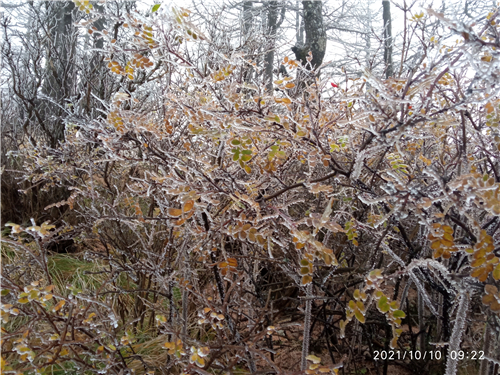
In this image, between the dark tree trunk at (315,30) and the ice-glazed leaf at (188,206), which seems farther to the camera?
the dark tree trunk at (315,30)

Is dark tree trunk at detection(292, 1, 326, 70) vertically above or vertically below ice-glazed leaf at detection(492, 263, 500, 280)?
above

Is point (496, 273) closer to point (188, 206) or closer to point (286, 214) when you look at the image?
point (286, 214)

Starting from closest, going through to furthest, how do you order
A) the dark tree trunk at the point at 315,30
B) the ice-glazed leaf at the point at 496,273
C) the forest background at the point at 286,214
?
the ice-glazed leaf at the point at 496,273, the forest background at the point at 286,214, the dark tree trunk at the point at 315,30

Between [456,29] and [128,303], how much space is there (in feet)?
8.59

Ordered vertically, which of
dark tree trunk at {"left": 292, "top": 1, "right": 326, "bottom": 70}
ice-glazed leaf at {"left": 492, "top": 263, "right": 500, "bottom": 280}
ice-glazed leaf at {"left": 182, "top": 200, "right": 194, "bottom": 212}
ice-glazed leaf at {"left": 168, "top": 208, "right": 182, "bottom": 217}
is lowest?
ice-glazed leaf at {"left": 492, "top": 263, "right": 500, "bottom": 280}

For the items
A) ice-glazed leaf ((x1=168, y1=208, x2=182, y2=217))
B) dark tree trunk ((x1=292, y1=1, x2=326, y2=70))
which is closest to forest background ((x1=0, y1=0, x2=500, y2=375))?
ice-glazed leaf ((x1=168, y1=208, x2=182, y2=217))

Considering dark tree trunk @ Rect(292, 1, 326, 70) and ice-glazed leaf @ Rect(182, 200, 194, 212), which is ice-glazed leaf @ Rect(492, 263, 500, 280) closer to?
ice-glazed leaf @ Rect(182, 200, 194, 212)

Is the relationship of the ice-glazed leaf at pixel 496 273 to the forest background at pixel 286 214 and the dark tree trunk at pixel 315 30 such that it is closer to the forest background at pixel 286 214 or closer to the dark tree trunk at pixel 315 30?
the forest background at pixel 286 214

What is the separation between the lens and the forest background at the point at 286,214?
958 millimetres

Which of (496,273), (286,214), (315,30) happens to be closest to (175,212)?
(286,214)

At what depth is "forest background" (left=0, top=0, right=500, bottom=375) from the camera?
37.7 inches

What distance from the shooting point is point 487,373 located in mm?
1457

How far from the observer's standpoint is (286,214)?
50.1 inches

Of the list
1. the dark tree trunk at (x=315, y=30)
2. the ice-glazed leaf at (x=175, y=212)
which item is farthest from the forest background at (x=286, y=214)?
the dark tree trunk at (x=315, y=30)
